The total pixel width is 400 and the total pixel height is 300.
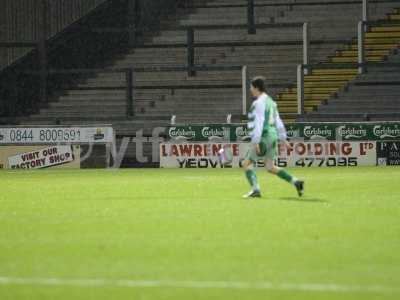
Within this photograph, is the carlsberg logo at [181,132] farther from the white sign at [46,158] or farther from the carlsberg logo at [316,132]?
the carlsberg logo at [316,132]

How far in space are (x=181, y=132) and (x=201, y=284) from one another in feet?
84.8

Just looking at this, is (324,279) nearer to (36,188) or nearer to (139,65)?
(36,188)

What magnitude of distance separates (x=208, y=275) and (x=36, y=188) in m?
13.9

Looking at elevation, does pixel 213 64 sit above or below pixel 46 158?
above

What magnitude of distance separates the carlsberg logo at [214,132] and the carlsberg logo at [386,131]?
15.0 ft

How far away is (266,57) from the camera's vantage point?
41125mm

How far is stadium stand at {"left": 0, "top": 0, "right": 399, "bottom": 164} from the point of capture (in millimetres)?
39125

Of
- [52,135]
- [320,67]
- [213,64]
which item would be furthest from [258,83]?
[213,64]

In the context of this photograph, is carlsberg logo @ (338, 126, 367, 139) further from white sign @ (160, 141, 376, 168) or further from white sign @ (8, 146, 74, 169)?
white sign @ (8, 146, 74, 169)

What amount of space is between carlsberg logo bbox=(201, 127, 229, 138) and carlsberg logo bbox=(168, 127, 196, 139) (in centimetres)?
36

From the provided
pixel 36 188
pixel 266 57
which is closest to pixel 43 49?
pixel 266 57

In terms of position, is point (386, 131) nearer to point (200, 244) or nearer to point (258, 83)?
point (258, 83)

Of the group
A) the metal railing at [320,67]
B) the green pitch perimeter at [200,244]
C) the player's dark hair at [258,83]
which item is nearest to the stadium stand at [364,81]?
the metal railing at [320,67]

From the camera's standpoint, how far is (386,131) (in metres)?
33.4
